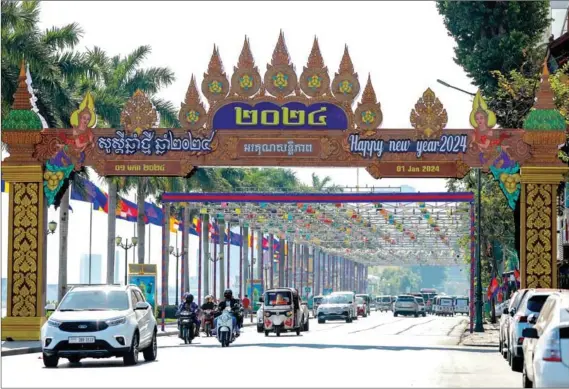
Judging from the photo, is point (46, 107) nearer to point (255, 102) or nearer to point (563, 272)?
point (255, 102)

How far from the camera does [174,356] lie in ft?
101

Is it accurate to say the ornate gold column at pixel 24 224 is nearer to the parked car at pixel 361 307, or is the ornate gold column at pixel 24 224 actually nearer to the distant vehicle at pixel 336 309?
the distant vehicle at pixel 336 309

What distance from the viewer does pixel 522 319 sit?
26422 mm

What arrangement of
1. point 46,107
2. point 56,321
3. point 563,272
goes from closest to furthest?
point 56,321 → point 46,107 → point 563,272

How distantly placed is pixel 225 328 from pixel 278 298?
43.4ft

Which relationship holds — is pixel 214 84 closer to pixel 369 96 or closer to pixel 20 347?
pixel 369 96

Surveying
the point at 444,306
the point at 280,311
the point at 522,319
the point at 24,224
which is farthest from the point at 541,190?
the point at 444,306

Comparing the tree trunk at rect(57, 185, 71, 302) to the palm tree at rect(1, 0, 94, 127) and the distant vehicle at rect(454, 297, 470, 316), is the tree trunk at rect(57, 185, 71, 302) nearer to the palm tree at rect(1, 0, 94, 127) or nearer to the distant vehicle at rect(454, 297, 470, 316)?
the palm tree at rect(1, 0, 94, 127)

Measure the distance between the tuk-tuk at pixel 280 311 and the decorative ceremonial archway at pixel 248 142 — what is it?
1187 centimetres

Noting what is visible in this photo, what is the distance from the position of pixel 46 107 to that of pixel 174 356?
1950 centimetres

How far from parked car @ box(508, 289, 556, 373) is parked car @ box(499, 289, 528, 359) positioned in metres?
1.52

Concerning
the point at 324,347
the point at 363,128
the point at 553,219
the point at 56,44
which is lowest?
the point at 324,347

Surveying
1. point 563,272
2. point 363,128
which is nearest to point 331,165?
point 363,128

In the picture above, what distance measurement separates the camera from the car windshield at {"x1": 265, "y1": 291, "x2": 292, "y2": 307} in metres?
50.4
